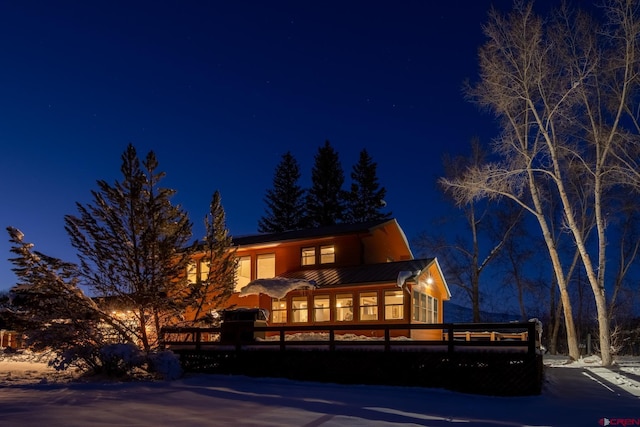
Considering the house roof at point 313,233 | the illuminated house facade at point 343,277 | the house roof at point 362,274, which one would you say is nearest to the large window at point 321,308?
the illuminated house facade at point 343,277

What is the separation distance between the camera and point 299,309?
944 inches

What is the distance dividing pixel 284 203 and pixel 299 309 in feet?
99.4

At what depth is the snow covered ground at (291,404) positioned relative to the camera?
8.56 m

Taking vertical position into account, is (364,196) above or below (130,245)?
above

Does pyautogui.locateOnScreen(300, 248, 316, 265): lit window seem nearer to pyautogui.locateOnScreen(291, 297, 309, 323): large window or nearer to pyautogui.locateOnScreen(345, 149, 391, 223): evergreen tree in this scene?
pyautogui.locateOnScreen(291, 297, 309, 323): large window

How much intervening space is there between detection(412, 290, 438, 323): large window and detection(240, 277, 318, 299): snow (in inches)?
169

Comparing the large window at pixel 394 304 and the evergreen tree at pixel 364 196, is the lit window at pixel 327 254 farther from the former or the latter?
the evergreen tree at pixel 364 196

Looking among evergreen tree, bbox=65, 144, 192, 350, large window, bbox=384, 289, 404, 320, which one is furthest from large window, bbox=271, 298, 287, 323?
evergreen tree, bbox=65, 144, 192, 350

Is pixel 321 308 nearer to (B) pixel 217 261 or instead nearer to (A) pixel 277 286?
(A) pixel 277 286

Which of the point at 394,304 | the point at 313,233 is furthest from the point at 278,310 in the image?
the point at 394,304

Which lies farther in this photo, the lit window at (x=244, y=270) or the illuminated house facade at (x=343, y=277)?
the lit window at (x=244, y=270)

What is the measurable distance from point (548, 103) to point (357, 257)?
392 inches

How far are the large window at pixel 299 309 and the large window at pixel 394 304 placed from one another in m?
3.63

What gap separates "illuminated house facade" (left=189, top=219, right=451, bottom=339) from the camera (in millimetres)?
21969
